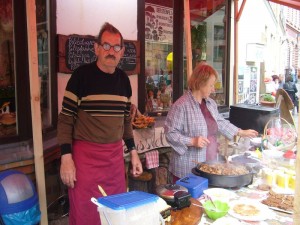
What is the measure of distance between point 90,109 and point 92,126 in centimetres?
14

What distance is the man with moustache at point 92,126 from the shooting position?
97.5 inches

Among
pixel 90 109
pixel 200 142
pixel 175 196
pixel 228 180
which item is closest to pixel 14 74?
pixel 90 109

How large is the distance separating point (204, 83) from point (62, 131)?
1.39 meters

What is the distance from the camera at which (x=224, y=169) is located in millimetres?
2434

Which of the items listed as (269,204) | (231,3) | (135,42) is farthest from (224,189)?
(231,3)

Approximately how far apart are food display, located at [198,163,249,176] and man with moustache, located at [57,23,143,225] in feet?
2.58

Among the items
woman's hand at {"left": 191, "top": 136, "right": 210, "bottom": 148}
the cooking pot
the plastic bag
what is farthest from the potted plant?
the plastic bag

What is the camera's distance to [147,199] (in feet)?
→ 4.64

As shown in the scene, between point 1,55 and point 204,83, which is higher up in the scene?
point 1,55

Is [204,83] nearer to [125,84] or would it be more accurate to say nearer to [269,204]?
[125,84]

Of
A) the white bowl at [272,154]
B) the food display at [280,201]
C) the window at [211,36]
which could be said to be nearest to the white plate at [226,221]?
the food display at [280,201]

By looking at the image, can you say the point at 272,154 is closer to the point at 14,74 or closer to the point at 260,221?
the point at 260,221

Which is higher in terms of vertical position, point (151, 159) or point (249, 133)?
point (249, 133)

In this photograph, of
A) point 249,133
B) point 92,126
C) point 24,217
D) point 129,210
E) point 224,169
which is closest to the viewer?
point 129,210
